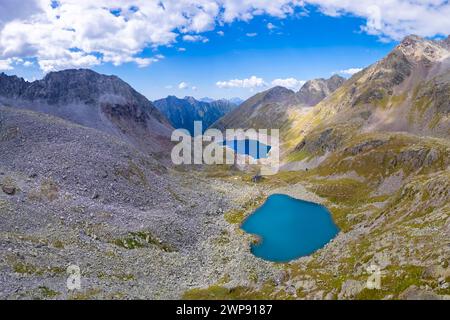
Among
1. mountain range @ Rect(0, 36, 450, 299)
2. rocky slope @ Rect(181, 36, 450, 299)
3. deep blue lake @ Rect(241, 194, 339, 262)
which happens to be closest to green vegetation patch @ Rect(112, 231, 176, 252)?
mountain range @ Rect(0, 36, 450, 299)

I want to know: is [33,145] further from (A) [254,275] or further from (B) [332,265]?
(B) [332,265]

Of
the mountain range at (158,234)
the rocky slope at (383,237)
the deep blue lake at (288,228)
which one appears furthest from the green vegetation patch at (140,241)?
the deep blue lake at (288,228)

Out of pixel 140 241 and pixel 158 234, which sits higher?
pixel 158 234

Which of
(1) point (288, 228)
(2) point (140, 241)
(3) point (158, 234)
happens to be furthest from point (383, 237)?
(2) point (140, 241)

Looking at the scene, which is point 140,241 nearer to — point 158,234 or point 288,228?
point 158,234

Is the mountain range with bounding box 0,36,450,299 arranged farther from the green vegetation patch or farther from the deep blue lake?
the deep blue lake

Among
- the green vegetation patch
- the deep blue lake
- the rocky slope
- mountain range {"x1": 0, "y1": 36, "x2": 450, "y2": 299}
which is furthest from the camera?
the deep blue lake

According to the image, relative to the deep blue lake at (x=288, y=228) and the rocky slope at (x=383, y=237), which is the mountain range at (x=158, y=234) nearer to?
the rocky slope at (x=383, y=237)

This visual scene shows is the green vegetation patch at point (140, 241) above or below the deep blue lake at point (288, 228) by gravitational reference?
above
